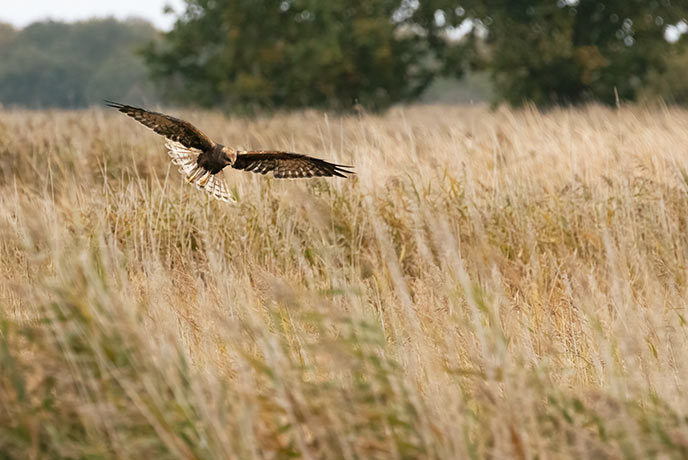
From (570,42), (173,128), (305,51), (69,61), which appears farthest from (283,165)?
(69,61)

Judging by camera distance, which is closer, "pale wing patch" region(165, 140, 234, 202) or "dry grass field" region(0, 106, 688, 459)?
"dry grass field" region(0, 106, 688, 459)

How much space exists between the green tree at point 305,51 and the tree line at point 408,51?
26 millimetres

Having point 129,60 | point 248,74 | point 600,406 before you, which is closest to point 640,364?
point 600,406

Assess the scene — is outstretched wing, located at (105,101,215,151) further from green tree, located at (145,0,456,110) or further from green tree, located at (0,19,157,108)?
green tree, located at (0,19,157,108)

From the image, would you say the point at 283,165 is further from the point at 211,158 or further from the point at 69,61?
the point at 69,61

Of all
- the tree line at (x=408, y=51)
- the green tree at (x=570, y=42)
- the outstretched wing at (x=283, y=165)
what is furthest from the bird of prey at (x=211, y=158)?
the green tree at (x=570, y=42)

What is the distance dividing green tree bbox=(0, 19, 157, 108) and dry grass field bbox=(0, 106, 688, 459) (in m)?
37.3

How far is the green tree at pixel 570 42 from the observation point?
54.8ft

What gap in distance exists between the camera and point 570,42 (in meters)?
16.5

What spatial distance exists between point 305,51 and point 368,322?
16440mm

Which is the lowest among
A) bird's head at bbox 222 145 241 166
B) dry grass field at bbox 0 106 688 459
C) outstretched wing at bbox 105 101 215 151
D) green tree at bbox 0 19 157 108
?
dry grass field at bbox 0 106 688 459

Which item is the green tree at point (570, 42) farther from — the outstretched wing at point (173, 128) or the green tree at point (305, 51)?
the outstretched wing at point (173, 128)

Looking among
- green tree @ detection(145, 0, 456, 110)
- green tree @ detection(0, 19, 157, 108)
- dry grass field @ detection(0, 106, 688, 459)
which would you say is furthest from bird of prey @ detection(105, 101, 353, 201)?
green tree @ detection(0, 19, 157, 108)

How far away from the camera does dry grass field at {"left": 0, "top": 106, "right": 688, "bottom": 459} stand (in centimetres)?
207
